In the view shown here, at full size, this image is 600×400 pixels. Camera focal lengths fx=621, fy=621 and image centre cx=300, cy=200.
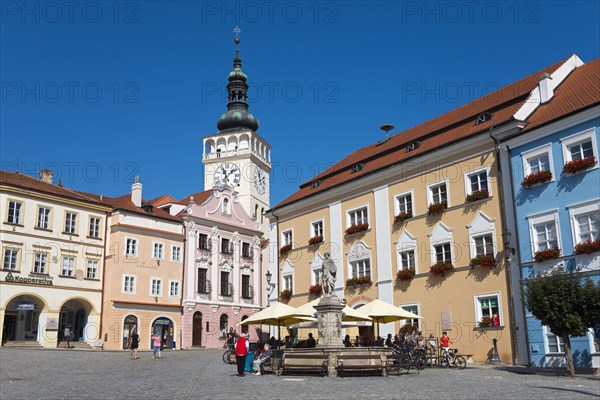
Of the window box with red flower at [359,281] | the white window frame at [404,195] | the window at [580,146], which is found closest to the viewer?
the window at [580,146]

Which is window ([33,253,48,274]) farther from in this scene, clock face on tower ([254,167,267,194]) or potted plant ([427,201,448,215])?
clock face on tower ([254,167,267,194])

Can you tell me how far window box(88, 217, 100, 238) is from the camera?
4422 centimetres

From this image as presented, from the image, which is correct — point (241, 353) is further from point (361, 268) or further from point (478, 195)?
point (361, 268)

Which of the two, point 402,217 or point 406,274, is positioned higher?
point 402,217

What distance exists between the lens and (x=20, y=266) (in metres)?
39.5

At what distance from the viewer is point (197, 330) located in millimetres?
49125

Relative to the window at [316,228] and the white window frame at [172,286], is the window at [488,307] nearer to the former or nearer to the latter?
the window at [316,228]

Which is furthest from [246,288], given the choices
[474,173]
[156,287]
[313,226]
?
[474,173]

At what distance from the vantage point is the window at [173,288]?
4766cm

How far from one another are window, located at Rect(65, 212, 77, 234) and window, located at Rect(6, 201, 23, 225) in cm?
336

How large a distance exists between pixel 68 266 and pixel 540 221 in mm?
31302

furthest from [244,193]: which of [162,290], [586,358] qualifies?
[586,358]

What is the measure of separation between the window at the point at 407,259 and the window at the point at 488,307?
4.38 metres

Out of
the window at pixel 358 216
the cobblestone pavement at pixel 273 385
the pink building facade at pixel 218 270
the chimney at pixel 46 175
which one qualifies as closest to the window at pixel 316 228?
the window at pixel 358 216
